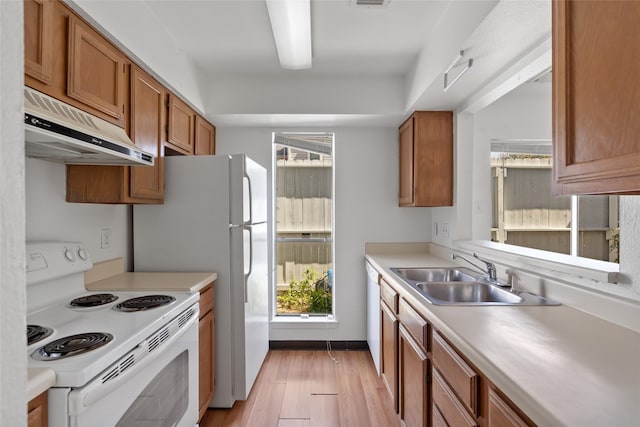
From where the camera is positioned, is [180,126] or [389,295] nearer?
[389,295]

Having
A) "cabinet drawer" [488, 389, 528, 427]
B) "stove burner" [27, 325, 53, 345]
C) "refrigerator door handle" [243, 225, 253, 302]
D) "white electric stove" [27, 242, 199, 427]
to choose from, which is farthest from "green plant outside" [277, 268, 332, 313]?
"cabinet drawer" [488, 389, 528, 427]

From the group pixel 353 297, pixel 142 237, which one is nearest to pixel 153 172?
pixel 142 237

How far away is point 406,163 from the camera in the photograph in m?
3.10

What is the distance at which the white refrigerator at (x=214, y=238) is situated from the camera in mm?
2352

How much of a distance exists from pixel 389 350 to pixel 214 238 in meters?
1.35

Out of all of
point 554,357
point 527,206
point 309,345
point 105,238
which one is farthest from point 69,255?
point 527,206

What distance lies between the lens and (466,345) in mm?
1106

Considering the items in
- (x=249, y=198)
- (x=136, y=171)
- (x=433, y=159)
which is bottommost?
(x=249, y=198)

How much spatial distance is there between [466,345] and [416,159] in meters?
1.94

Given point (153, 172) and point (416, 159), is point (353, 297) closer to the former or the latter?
point (416, 159)

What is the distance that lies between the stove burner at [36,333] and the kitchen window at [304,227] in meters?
2.31

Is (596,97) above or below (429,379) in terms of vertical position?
above

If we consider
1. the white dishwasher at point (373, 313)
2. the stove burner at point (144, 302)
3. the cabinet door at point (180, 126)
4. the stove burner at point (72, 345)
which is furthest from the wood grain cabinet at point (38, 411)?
the white dishwasher at point (373, 313)

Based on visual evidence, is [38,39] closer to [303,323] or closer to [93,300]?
[93,300]
